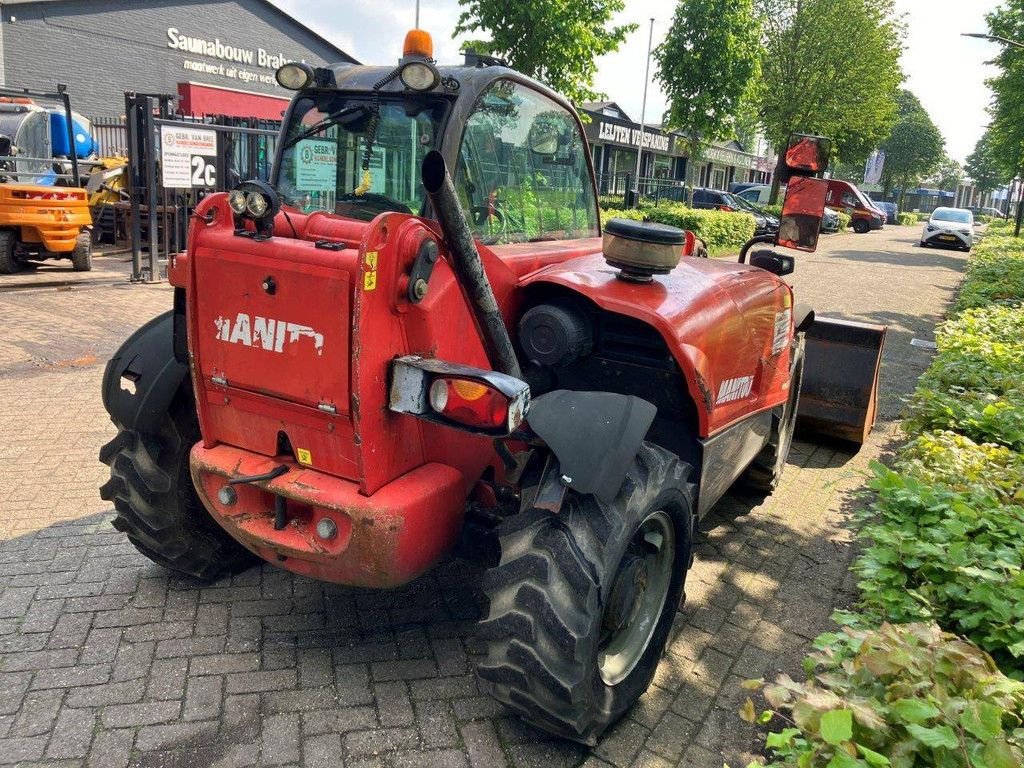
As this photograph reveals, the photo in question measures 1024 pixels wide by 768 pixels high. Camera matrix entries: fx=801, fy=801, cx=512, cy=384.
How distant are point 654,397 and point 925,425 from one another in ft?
9.95

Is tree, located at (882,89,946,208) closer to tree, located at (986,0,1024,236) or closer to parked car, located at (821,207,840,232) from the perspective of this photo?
parked car, located at (821,207,840,232)

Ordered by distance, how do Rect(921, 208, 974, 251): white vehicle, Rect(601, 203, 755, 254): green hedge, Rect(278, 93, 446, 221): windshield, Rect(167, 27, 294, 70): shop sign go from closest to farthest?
Rect(278, 93, 446, 221): windshield, Rect(601, 203, 755, 254): green hedge, Rect(167, 27, 294, 70): shop sign, Rect(921, 208, 974, 251): white vehicle

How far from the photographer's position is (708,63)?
19797 mm

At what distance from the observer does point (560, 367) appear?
322 cm

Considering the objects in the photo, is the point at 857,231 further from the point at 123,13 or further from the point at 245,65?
the point at 123,13

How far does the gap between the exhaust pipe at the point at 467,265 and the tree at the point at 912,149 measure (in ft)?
245

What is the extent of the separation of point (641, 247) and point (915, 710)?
1761 millimetres

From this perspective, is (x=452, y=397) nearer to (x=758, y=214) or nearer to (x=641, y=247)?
(x=641, y=247)

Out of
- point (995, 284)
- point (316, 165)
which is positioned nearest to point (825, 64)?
point (995, 284)

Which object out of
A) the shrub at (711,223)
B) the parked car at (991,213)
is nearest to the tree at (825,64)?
the shrub at (711,223)

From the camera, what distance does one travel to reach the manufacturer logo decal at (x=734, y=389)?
11.1 ft

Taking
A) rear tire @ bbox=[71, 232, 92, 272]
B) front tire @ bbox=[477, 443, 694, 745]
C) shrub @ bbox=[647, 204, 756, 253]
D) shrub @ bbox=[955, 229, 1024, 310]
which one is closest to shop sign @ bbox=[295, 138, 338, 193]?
front tire @ bbox=[477, 443, 694, 745]

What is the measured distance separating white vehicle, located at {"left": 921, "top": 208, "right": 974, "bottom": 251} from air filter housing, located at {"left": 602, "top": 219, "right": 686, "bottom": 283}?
2978cm

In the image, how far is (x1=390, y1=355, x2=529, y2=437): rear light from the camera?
2.47 meters
